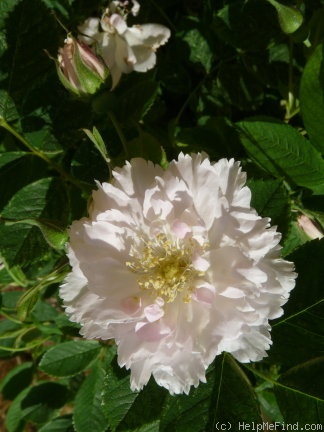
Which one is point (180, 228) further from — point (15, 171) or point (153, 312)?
point (15, 171)

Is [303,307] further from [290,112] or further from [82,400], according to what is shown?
[82,400]

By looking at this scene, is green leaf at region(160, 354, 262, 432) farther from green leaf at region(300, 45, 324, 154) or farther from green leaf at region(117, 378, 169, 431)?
green leaf at region(300, 45, 324, 154)

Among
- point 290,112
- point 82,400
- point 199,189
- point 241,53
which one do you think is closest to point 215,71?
point 241,53

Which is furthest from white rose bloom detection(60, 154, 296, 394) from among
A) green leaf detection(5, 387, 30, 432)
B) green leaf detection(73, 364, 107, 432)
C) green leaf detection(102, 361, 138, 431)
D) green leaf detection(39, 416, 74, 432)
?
green leaf detection(5, 387, 30, 432)

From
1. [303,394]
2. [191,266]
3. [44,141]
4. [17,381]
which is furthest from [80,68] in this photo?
[17,381]

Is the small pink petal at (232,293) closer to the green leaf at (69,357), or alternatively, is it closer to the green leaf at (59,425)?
the green leaf at (69,357)
